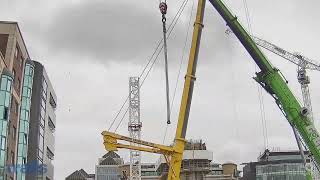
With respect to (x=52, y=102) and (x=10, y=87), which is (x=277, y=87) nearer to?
(x=10, y=87)

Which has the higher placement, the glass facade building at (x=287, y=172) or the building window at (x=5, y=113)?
the building window at (x=5, y=113)

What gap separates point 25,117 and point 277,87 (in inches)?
1975

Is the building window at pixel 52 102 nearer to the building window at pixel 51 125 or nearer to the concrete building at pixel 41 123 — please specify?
the concrete building at pixel 41 123

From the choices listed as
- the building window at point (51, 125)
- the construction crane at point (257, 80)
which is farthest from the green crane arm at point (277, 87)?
the building window at point (51, 125)

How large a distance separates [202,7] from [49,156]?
245ft

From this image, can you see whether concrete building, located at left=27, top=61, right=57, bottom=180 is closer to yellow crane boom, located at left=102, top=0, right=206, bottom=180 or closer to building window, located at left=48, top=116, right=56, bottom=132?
building window, located at left=48, top=116, right=56, bottom=132

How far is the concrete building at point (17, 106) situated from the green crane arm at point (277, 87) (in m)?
35.7

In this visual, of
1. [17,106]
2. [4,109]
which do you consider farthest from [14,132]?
[4,109]

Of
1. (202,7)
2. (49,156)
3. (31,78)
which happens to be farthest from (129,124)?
(202,7)

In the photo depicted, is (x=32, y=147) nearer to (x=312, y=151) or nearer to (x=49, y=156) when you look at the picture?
(x=49, y=156)

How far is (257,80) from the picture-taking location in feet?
184

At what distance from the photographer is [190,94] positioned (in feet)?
168

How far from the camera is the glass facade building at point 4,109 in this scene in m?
73.7

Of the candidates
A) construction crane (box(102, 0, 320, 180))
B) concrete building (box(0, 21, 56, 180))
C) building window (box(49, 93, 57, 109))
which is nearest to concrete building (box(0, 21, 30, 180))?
concrete building (box(0, 21, 56, 180))
